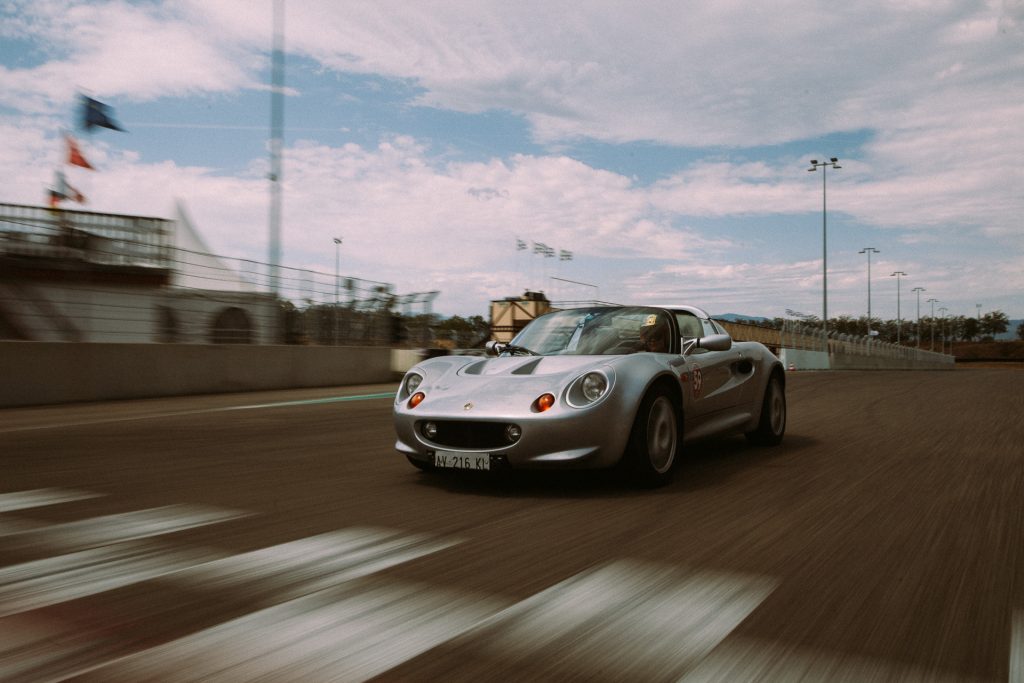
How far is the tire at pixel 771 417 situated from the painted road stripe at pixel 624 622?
453 centimetres

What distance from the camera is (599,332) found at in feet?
21.5

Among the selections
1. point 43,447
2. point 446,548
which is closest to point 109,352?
point 43,447

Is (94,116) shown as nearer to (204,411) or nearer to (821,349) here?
(204,411)

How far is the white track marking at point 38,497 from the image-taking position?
504cm

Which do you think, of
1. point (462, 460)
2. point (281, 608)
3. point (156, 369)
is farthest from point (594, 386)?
point (156, 369)

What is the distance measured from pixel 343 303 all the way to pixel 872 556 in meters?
15.5

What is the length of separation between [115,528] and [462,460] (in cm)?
199

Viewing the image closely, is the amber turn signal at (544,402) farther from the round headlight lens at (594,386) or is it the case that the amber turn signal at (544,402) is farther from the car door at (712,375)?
the car door at (712,375)

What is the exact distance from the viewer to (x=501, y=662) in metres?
2.62

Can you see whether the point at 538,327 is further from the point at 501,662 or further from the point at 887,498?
the point at 501,662

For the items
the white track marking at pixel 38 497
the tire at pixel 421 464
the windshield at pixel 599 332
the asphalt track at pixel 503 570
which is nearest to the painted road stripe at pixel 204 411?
the asphalt track at pixel 503 570

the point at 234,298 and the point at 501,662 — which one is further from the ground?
the point at 234,298

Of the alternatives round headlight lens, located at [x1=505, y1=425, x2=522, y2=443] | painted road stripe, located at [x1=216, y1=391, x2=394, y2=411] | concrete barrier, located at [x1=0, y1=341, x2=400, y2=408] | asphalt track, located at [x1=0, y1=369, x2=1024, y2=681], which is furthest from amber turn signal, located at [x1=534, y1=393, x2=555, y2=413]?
concrete barrier, located at [x1=0, y1=341, x2=400, y2=408]

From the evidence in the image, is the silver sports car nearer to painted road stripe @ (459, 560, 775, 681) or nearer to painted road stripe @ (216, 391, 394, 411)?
painted road stripe @ (459, 560, 775, 681)
